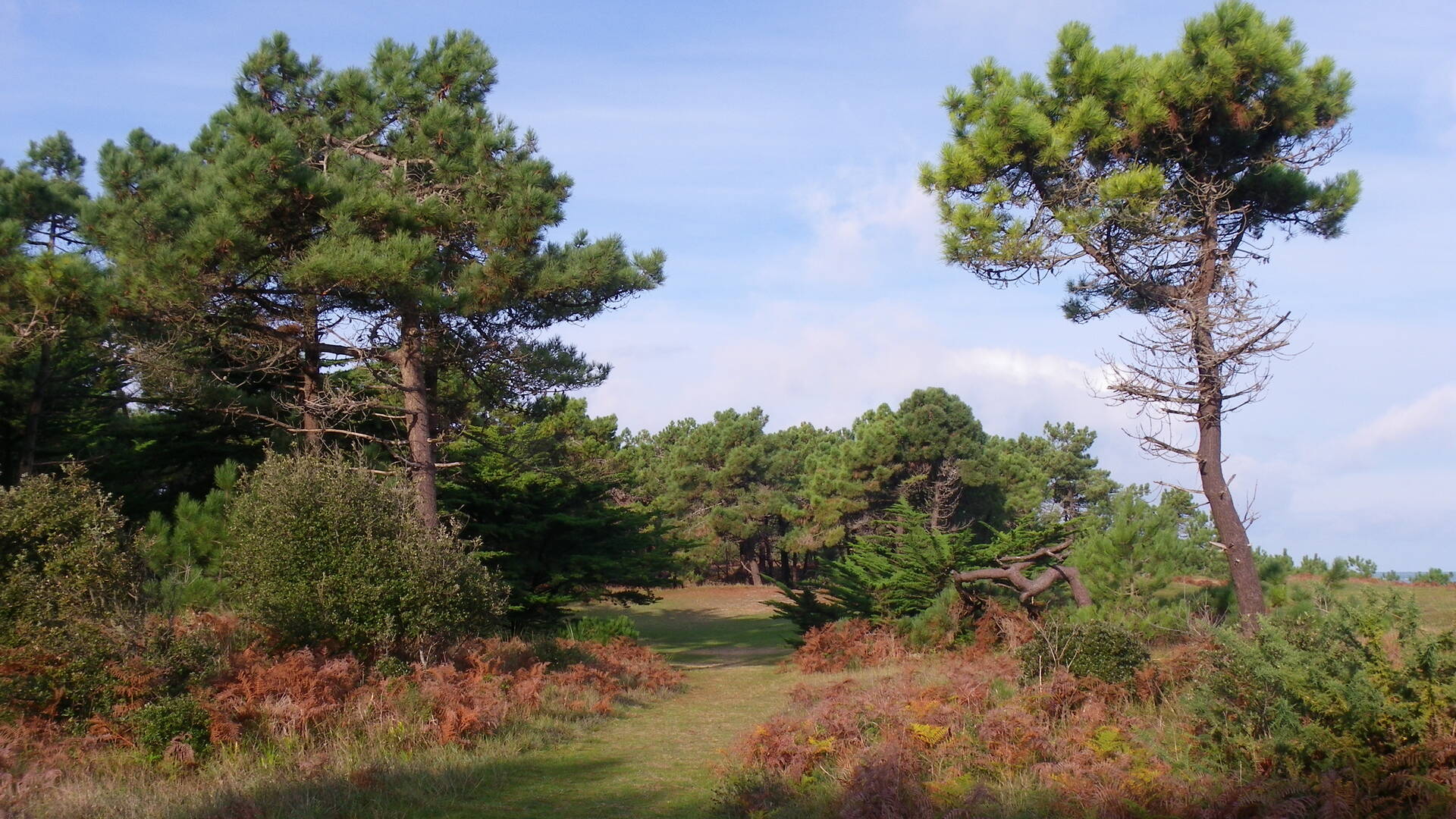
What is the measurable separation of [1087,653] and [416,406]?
36.4 ft

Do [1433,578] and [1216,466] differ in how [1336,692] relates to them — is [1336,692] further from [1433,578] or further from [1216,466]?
[1433,578]

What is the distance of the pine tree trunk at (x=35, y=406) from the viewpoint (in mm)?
17594

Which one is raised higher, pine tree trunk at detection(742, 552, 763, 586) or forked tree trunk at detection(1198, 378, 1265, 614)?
forked tree trunk at detection(1198, 378, 1265, 614)

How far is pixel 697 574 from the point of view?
55.5 meters

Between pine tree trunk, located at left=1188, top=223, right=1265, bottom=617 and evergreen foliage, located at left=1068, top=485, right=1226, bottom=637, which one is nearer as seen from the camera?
pine tree trunk, located at left=1188, top=223, right=1265, bottom=617

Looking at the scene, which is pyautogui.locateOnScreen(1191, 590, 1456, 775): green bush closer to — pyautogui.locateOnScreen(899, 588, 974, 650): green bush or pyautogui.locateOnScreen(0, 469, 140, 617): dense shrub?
pyautogui.locateOnScreen(0, 469, 140, 617): dense shrub

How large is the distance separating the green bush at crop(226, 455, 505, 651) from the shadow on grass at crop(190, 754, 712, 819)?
3208mm

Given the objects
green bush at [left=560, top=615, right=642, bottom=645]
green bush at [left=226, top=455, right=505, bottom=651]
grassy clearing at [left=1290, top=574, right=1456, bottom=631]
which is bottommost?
green bush at [left=560, top=615, right=642, bottom=645]

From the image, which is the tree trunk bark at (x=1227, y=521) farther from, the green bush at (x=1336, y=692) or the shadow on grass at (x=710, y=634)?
the shadow on grass at (x=710, y=634)

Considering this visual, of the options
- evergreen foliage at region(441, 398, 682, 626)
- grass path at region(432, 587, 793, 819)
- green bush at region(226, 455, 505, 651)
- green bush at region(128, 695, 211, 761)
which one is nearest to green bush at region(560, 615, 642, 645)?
evergreen foliage at region(441, 398, 682, 626)

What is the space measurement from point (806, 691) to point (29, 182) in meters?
16.9

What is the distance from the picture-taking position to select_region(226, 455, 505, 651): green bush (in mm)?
11562

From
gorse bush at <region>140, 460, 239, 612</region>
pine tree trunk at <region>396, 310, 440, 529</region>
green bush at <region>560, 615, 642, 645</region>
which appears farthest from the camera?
green bush at <region>560, 615, 642, 645</region>

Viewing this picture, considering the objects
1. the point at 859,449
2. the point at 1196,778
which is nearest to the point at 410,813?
the point at 1196,778
